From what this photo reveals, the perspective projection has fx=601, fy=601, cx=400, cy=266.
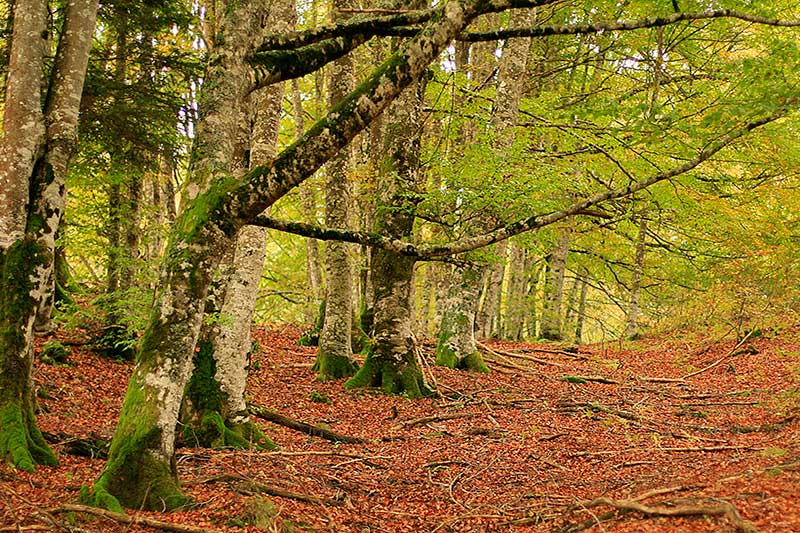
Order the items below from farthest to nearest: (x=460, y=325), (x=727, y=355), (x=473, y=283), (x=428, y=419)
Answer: (x=727, y=355) < (x=460, y=325) < (x=473, y=283) < (x=428, y=419)

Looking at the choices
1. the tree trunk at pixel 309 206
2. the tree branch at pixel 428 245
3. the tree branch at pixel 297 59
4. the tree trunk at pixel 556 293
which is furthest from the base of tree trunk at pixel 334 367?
the tree trunk at pixel 556 293

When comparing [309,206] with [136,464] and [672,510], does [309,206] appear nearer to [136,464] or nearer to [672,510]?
[136,464]

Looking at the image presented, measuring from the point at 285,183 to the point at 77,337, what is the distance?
914 centimetres

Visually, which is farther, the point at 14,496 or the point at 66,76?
the point at 66,76

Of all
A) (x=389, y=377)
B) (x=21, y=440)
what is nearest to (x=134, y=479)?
(x=21, y=440)

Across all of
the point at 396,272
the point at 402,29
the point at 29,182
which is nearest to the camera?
the point at 402,29

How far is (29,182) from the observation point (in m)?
6.61

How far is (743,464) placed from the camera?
5781 millimetres

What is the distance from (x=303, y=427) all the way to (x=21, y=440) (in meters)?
3.85

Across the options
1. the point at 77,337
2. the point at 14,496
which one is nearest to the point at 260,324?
the point at 77,337

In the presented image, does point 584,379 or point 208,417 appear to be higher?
point 584,379

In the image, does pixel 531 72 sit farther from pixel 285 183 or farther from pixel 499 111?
pixel 285 183

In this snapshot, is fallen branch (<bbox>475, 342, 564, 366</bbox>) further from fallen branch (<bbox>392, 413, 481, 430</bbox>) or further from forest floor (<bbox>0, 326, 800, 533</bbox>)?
fallen branch (<bbox>392, 413, 481, 430</bbox>)

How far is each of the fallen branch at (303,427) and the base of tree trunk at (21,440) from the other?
114 inches
